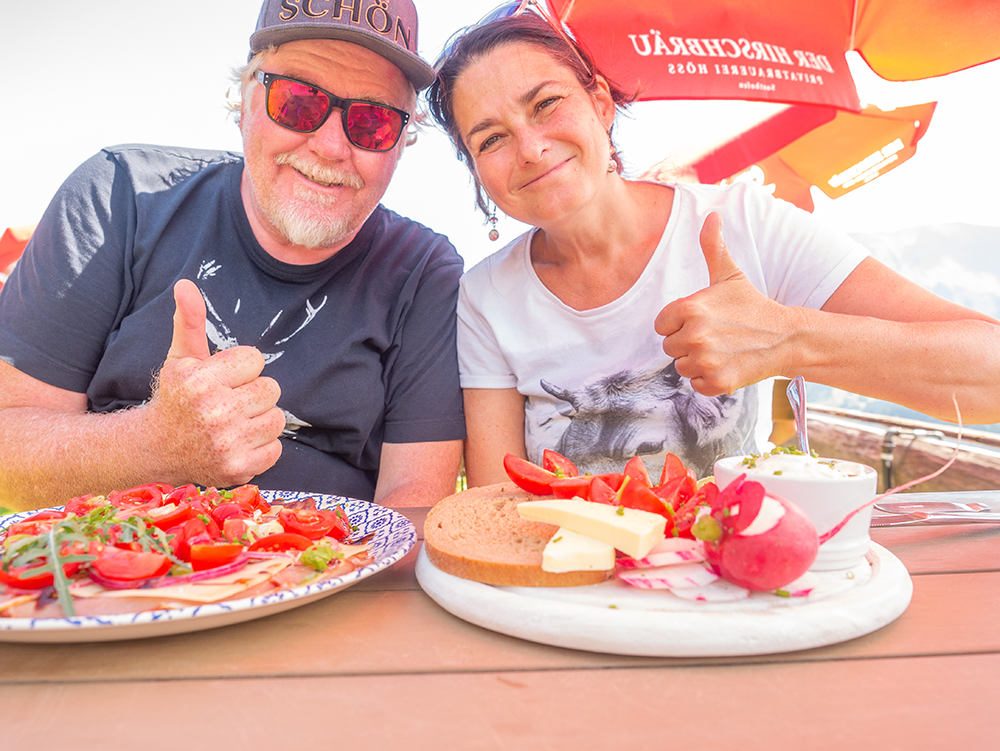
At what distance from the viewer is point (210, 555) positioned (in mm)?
1108

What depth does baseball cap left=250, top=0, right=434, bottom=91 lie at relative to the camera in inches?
93.6

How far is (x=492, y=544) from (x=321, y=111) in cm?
186

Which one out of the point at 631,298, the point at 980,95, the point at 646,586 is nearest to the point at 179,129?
the point at 631,298

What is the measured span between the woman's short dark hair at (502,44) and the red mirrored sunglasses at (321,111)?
22 centimetres

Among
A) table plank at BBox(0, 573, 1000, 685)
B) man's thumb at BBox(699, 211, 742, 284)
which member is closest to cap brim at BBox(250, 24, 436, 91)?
Result: man's thumb at BBox(699, 211, 742, 284)

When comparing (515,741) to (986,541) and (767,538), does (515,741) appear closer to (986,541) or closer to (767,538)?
(767,538)

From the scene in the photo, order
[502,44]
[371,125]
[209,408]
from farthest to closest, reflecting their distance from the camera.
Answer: [371,125] < [502,44] < [209,408]

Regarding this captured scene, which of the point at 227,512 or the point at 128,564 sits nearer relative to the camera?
the point at 128,564

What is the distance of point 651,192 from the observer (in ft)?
8.33

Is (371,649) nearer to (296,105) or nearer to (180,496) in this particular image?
(180,496)

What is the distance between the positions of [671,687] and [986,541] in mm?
1073

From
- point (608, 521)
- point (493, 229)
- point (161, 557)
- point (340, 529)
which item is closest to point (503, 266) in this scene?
point (493, 229)

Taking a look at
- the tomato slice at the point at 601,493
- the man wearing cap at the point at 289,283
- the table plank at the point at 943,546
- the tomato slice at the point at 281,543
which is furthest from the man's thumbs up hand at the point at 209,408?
the table plank at the point at 943,546

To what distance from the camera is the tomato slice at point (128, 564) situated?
1.03 metres
